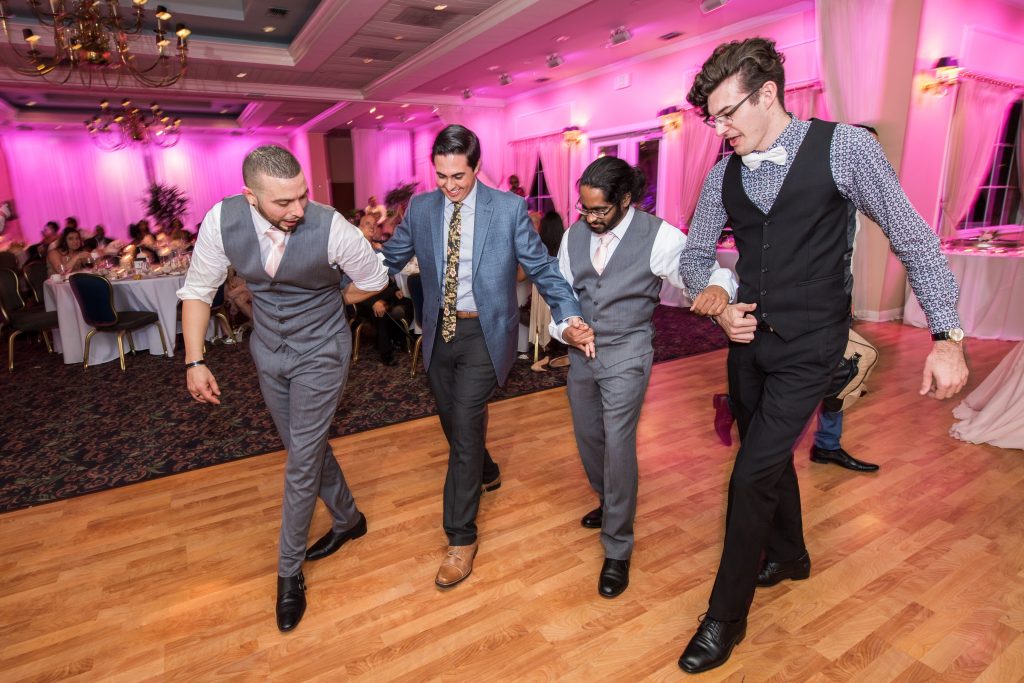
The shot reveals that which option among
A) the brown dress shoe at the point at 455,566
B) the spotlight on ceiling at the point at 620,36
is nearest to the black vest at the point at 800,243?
the brown dress shoe at the point at 455,566

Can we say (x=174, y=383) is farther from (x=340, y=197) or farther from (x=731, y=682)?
(x=340, y=197)

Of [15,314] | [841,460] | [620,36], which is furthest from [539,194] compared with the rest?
[841,460]

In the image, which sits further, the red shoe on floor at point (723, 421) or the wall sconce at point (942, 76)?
the wall sconce at point (942, 76)

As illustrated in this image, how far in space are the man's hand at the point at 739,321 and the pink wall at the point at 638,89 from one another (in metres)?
5.73

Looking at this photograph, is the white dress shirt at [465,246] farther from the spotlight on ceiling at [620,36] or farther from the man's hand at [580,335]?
the spotlight on ceiling at [620,36]

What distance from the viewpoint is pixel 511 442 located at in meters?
3.57

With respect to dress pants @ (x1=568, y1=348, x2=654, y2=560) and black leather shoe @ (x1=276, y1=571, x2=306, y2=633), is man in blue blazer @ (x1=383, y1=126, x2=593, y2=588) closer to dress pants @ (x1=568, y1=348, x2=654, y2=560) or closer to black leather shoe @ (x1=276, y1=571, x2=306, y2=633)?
dress pants @ (x1=568, y1=348, x2=654, y2=560)

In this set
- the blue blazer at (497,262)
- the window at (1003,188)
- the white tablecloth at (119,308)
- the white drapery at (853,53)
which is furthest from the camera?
the window at (1003,188)

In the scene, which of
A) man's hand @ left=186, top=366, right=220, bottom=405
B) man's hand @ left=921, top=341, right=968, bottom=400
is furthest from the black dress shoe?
man's hand @ left=921, top=341, right=968, bottom=400

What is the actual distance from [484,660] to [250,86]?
436 inches

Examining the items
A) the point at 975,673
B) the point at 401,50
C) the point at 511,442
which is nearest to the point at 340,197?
the point at 401,50

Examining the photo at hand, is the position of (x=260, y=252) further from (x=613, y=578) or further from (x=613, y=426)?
(x=613, y=578)

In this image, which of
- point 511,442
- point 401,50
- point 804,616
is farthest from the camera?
point 401,50

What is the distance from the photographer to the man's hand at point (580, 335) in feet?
6.39
